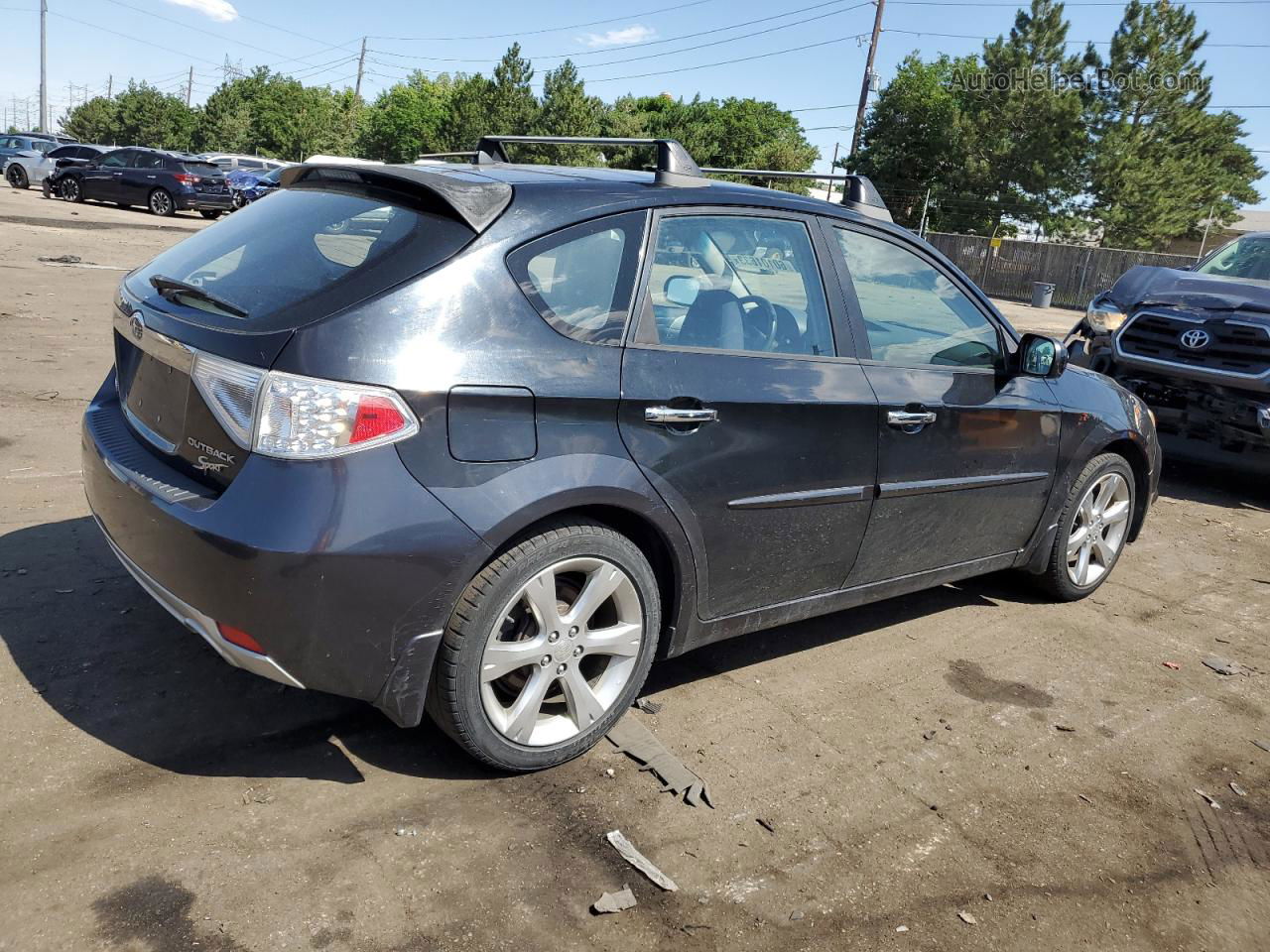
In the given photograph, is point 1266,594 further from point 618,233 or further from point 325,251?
point 325,251

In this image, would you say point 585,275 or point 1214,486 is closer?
point 585,275

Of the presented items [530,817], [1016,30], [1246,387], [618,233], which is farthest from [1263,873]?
[1016,30]

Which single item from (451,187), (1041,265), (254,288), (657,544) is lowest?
(657,544)

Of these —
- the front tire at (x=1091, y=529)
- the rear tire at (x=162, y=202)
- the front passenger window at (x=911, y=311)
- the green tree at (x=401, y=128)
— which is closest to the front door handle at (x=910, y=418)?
the front passenger window at (x=911, y=311)

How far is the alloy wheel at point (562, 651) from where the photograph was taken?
2.95 m

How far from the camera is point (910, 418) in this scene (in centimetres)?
382

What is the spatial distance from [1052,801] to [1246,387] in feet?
16.2

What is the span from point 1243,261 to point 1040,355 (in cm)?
538

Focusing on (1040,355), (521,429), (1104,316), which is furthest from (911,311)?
(1104,316)

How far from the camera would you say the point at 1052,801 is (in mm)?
3334

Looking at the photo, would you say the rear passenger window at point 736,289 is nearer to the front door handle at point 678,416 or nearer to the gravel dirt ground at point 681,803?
the front door handle at point 678,416

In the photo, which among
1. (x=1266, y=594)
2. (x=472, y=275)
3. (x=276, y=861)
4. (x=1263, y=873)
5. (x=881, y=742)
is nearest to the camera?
(x=276, y=861)

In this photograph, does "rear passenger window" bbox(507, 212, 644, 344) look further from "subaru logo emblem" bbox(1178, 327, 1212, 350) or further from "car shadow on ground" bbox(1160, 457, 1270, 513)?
"car shadow on ground" bbox(1160, 457, 1270, 513)

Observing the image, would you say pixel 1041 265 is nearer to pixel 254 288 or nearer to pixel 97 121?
pixel 254 288
